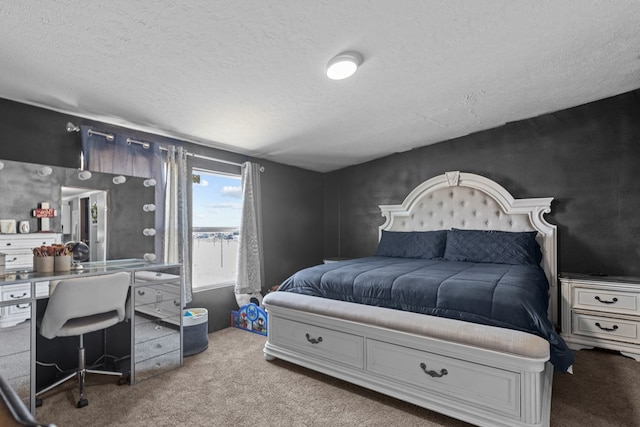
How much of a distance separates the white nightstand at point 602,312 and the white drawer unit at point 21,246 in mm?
4263

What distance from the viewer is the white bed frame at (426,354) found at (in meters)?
1.70

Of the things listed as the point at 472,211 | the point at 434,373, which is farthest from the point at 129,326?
the point at 472,211

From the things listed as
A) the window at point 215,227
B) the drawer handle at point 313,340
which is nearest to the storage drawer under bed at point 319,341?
the drawer handle at point 313,340

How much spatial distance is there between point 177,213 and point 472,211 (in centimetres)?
319

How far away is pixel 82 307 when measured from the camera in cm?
204

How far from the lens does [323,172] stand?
17.1ft

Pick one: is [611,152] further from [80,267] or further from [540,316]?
[80,267]

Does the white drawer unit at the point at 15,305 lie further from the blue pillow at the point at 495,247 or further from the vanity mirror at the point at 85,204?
the blue pillow at the point at 495,247

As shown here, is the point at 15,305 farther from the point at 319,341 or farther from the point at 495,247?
the point at 495,247

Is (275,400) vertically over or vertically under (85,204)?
under

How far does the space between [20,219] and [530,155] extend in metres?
4.50

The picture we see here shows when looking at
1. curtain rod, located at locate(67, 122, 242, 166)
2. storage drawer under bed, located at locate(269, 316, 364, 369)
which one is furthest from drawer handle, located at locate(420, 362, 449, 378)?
curtain rod, located at locate(67, 122, 242, 166)

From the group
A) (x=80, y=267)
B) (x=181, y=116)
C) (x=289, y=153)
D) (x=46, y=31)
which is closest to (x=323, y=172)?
(x=289, y=153)

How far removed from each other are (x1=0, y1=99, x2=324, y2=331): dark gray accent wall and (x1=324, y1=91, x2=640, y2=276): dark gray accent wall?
1.90 m
